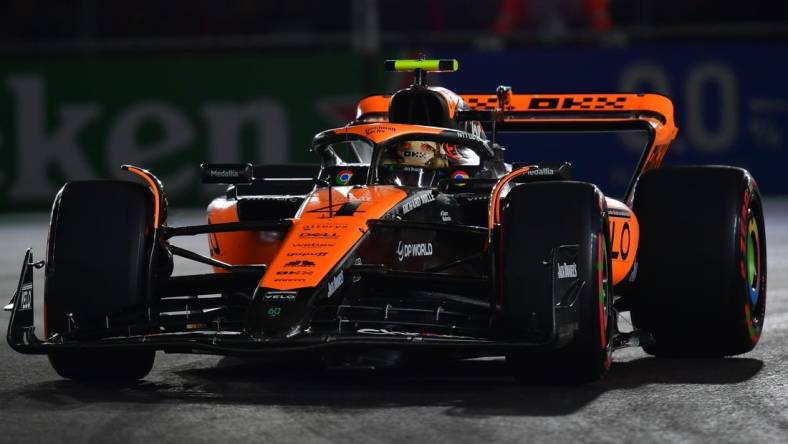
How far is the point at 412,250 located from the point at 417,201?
26 cm

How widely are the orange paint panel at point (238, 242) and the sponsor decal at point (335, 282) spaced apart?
1694 millimetres

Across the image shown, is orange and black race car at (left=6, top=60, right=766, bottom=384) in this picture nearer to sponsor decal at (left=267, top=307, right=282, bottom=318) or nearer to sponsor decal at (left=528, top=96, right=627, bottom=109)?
sponsor decal at (left=267, top=307, right=282, bottom=318)

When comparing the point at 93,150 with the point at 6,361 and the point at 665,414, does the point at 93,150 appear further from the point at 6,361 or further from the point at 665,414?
the point at 665,414

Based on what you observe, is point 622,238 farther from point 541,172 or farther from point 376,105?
point 376,105

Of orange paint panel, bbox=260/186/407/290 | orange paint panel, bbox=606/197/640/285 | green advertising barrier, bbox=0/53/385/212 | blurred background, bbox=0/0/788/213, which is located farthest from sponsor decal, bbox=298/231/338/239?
green advertising barrier, bbox=0/53/385/212

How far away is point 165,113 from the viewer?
2456cm

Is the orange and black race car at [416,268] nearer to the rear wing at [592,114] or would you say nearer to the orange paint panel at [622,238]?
the orange paint panel at [622,238]

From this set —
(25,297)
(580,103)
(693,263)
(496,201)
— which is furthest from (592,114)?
(25,297)

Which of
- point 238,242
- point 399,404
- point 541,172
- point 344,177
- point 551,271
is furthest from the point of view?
point 238,242

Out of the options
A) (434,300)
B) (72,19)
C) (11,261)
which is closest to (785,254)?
(11,261)

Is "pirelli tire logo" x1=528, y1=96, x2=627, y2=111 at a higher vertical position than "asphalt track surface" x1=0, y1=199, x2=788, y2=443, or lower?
higher

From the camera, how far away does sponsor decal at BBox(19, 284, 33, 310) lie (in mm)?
7008

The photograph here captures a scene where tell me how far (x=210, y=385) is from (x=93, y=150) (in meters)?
17.6

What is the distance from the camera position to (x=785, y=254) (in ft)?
52.9
